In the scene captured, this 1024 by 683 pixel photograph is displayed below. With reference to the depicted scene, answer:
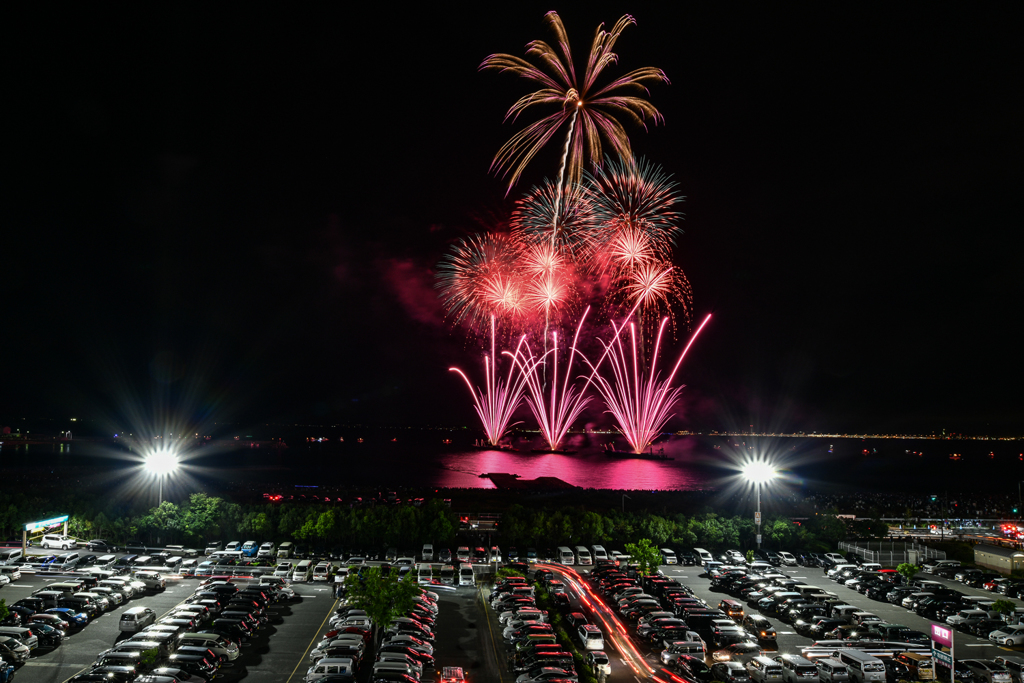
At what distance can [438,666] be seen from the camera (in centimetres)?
1216

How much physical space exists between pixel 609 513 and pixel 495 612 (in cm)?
1110

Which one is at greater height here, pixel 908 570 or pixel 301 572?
pixel 908 570

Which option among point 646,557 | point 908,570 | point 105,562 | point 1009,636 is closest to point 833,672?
point 1009,636

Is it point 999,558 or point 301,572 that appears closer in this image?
point 301,572

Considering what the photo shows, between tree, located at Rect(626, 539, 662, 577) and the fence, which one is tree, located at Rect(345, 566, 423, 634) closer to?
tree, located at Rect(626, 539, 662, 577)

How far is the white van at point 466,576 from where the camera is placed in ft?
60.3

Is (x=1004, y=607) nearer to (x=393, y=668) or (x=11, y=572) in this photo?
(x=393, y=668)

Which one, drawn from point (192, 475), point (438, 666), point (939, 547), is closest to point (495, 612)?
point (438, 666)

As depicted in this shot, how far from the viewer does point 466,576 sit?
18.6 meters

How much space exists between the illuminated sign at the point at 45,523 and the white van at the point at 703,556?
22668 millimetres

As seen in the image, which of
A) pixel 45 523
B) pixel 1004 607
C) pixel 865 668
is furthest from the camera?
pixel 45 523

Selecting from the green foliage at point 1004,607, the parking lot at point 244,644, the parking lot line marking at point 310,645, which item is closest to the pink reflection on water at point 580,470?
the parking lot at point 244,644

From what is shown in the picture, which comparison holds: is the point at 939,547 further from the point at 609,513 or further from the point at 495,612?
the point at 495,612

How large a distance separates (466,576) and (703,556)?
9.13 meters
